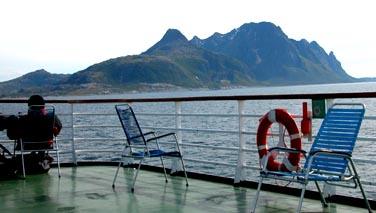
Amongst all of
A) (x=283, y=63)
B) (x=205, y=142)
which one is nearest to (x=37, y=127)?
(x=205, y=142)

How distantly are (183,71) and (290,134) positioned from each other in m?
141

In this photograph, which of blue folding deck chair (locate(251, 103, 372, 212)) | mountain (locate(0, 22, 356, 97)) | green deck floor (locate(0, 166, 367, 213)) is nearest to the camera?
blue folding deck chair (locate(251, 103, 372, 212))

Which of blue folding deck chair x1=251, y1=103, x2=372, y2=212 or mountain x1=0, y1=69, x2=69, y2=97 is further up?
mountain x1=0, y1=69, x2=69, y2=97

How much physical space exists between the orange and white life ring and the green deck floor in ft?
1.04

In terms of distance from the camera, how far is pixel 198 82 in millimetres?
143375

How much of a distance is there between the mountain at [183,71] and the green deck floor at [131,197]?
100 meters

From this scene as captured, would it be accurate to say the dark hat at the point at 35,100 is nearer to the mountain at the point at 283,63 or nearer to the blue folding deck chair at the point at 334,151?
the blue folding deck chair at the point at 334,151

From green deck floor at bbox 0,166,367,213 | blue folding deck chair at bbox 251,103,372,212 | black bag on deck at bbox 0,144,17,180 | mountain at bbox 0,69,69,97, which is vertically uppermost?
mountain at bbox 0,69,69,97

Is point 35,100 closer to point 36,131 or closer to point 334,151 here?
point 36,131

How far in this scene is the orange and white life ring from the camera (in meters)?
4.26

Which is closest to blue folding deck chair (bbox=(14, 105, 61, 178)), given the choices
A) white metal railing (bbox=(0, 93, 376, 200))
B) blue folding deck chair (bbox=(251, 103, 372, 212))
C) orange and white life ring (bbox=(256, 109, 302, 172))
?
white metal railing (bbox=(0, 93, 376, 200))

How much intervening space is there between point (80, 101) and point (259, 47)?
195 metres

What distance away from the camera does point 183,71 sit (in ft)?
476

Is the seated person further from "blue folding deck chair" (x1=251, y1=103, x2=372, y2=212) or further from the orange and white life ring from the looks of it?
"blue folding deck chair" (x1=251, y1=103, x2=372, y2=212)
